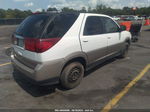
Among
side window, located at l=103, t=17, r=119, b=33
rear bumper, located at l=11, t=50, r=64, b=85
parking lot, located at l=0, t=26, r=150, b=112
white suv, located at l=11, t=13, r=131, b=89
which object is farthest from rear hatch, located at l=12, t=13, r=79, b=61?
side window, located at l=103, t=17, r=119, b=33

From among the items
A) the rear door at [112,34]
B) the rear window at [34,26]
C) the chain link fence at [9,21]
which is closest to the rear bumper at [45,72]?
the rear window at [34,26]

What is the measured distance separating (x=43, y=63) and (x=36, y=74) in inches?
10.9

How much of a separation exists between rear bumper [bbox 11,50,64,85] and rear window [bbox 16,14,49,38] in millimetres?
650

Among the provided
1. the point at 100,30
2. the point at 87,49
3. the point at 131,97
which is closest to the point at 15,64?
the point at 87,49

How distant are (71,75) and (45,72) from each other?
848 mm

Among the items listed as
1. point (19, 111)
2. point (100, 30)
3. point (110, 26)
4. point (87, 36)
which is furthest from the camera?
point (110, 26)

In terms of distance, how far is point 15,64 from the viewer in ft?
12.4

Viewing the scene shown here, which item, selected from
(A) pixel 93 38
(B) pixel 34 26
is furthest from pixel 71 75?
(B) pixel 34 26

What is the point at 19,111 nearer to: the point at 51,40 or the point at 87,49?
the point at 51,40

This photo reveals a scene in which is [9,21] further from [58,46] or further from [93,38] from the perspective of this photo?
[58,46]

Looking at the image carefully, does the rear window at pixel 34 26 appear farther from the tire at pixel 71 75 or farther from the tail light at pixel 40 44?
the tire at pixel 71 75

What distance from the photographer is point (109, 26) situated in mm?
4820

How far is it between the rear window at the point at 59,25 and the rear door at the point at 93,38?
1.34 ft

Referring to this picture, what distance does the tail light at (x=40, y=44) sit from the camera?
2908 mm
